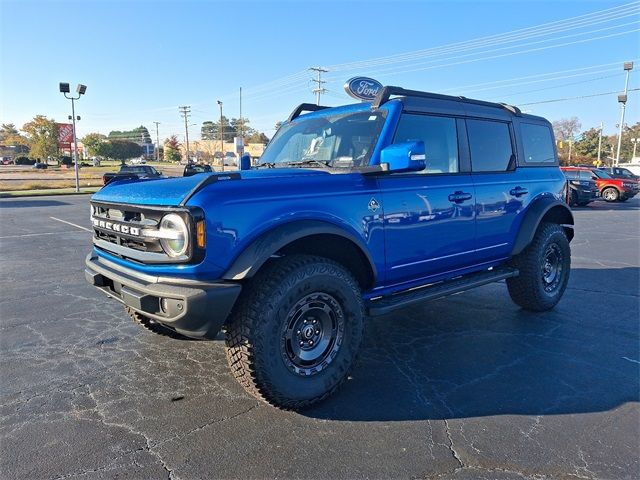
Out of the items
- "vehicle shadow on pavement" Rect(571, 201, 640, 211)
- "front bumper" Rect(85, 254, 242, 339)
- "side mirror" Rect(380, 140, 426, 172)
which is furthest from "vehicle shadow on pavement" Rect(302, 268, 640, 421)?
"vehicle shadow on pavement" Rect(571, 201, 640, 211)

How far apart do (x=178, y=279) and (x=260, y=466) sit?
3.76 ft

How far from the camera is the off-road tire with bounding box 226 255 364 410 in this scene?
282 centimetres

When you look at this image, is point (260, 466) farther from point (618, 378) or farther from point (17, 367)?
point (618, 378)

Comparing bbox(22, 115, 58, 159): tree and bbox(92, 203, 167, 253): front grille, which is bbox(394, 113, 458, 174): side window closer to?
bbox(92, 203, 167, 253): front grille

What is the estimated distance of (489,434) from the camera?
9.25ft

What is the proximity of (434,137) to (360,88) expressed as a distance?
53.3 inches

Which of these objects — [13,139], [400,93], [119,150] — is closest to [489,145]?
[400,93]

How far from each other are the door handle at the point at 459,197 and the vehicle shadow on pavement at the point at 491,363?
1335 mm

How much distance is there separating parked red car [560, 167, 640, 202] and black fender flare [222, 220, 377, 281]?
83.3ft

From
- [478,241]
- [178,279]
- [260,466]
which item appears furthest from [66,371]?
[478,241]

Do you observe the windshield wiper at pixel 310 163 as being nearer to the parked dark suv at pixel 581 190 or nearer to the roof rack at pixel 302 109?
the roof rack at pixel 302 109

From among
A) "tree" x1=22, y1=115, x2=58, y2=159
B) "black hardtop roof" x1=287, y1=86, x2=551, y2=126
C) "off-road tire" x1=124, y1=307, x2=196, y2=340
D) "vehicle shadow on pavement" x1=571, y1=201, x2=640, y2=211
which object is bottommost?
"off-road tire" x1=124, y1=307, x2=196, y2=340

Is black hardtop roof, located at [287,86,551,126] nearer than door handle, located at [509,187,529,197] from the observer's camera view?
Yes

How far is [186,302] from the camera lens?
2590 millimetres
